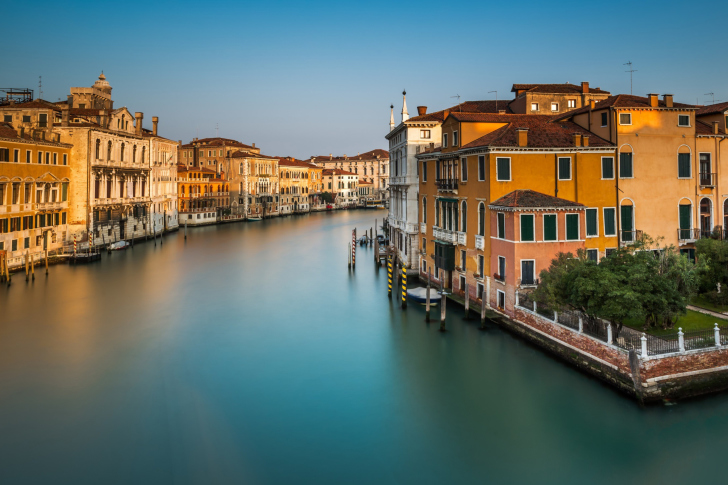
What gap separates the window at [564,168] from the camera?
12.1 metres

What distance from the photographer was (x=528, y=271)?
10.9 m

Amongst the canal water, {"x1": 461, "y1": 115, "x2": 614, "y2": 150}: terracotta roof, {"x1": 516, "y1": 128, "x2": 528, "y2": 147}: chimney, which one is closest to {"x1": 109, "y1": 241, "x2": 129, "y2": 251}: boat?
the canal water

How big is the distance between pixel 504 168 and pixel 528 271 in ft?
7.92

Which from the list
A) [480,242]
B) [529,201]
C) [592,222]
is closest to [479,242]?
[480,242]

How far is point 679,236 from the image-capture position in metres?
13.1

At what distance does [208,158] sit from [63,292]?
109ft

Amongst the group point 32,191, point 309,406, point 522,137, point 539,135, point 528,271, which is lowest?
point 309,406

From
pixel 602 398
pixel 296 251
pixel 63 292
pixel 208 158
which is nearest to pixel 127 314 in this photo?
pixel 63 292

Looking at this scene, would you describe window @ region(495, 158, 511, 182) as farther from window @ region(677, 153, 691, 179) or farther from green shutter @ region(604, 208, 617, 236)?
window @ region(677, 153, 691, 179)

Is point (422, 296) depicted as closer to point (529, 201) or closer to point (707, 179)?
point (529, 201)

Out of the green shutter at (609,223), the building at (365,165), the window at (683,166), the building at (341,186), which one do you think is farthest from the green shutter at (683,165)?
the building at (365,165)

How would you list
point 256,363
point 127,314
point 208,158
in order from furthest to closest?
point 208,158
point 127,314
point 256,363

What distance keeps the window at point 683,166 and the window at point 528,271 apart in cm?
517

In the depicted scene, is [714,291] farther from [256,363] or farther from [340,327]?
[256,363]
